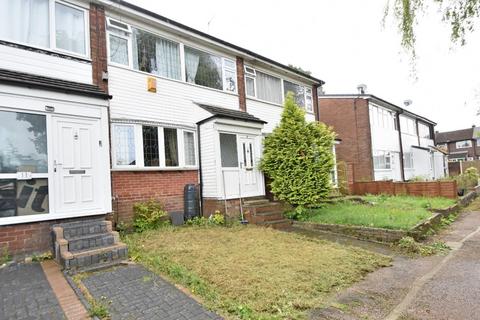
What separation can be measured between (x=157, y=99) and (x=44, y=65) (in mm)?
2995

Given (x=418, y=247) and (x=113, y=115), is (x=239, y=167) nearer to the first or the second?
(x=113, y=115)

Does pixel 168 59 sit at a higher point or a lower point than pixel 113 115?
higher

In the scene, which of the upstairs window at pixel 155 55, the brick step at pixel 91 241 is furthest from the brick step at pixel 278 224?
the upstairs window at pixel 155 55

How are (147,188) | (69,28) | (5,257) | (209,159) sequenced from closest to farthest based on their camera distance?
(5,257), (69,28), (147,188), (209,159)

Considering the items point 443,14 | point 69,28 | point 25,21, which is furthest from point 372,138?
point 25,21

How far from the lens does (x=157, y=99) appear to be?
9.09 meters

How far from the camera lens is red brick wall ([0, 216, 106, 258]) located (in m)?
5.50

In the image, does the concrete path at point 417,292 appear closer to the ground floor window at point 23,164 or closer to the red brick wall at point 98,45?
the ground floor window at point 23,164

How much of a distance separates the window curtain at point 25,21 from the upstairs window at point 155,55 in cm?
229

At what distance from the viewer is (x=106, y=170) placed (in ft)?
22.1

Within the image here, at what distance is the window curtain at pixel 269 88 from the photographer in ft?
42.5

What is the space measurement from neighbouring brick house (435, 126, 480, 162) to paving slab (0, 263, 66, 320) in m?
58.6

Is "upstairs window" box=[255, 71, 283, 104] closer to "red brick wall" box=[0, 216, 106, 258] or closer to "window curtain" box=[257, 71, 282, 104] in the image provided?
"window curtain" box=[257, 71, 282, 104]

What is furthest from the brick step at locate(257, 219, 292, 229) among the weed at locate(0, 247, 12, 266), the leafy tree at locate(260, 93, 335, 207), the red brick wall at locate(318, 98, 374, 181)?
the red brick wall at locate(318, 98, 374, 181)
